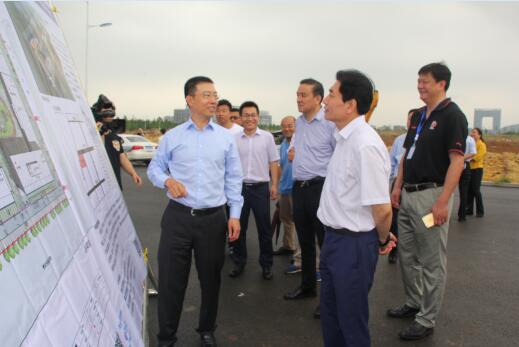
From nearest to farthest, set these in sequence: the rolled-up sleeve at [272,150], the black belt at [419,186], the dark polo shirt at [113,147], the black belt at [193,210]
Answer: the black belt at [193,210] → the black belt at [419,186] → the dark polo shirt at [113,147] → the rolled-up sleeve at [272,150]

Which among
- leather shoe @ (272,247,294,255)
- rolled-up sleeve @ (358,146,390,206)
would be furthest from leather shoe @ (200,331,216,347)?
leather shoe @ (272,247,294,255)

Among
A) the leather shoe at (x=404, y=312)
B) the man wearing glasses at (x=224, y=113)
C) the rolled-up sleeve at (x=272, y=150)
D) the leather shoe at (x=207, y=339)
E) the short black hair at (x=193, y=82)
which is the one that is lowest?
the leather shoe at (x=404, y=312)

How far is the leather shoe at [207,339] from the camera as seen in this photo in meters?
2.83

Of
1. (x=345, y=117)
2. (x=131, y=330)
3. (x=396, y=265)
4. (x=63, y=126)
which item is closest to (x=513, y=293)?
(x=396, y=265)

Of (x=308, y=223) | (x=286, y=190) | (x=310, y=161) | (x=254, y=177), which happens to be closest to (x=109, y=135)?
(x=254, y=177)

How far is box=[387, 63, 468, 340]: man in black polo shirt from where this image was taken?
2859 millimetres

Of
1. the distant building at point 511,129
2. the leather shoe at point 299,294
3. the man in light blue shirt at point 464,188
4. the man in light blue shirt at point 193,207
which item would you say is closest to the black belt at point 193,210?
the man in light blue shirt at point 193,207

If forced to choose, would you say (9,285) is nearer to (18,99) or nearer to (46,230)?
(46,230)

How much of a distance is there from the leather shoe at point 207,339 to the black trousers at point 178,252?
23 cm

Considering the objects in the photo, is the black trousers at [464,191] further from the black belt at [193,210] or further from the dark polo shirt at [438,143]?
the black belt at [193,210]

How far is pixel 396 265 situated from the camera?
487 centimetres

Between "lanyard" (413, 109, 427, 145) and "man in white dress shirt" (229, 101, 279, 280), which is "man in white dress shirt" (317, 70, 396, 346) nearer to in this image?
"lanyard" (413, 109, 427, 145)

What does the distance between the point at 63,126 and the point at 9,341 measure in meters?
1.39

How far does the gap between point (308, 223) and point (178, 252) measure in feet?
4.69
